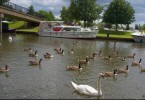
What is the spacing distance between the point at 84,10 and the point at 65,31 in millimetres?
21632

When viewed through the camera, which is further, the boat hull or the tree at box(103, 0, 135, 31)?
the tree at box(103, 0, 135, 31)

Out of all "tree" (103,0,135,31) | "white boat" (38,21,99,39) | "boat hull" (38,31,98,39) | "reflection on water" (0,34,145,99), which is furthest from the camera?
"tree" (103,0,135,31)

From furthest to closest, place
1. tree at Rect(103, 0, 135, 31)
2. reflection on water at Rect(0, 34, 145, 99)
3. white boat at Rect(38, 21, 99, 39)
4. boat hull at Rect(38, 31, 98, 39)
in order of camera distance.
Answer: tree at Rect(103, 0, 135, 31)
white boat at Rect(38, 21, 99, 39)
boat hull at Rect(38, 31, 98, 39)
reflection on water at Rect(0, 34, 145, 99)

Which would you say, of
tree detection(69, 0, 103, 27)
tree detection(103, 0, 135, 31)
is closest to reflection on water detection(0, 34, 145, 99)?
tree detection(69, 0, 103, 27)

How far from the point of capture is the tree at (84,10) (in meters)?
98.9

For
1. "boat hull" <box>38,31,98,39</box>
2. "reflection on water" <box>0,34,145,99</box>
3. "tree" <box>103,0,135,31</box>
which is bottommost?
"reflection on water" <box>0,34,145,99</box>

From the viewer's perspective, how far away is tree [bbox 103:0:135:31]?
98875mm

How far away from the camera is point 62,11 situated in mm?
124562

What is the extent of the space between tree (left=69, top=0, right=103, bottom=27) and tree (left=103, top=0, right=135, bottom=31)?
13.7 feet

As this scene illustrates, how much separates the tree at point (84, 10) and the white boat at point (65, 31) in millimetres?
15757

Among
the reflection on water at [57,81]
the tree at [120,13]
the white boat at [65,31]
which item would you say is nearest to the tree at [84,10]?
the tree at [120,13]

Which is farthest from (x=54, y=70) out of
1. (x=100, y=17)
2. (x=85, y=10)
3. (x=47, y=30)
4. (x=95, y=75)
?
(x=100, y=17)

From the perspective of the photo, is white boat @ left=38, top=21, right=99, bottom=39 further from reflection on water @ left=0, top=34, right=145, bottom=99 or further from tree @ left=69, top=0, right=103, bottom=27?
reflection on water @ left=0, top=34, right=145, bottom=99

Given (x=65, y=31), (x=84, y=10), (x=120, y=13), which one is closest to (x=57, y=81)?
(x=65, y=31)
